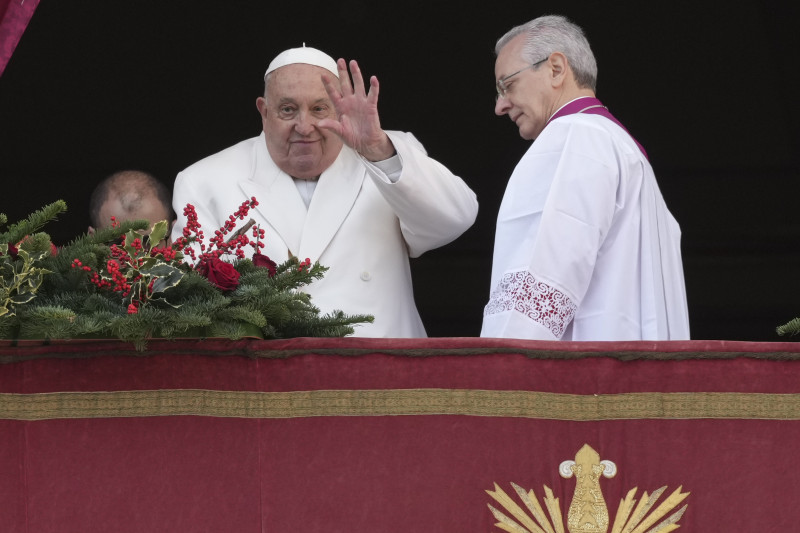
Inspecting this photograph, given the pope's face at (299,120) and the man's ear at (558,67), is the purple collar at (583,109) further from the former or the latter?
the pope's face at (299,120)

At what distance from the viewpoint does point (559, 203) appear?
3.26 m

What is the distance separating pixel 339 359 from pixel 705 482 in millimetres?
734

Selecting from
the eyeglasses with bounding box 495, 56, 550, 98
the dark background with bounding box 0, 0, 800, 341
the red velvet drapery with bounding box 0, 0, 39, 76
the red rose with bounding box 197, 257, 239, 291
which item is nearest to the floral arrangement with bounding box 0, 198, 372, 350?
the red rose with bounding box 197, 257, 239, 291

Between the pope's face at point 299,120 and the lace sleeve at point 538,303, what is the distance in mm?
845

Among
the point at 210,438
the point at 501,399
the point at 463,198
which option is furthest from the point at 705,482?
the point at 463,198

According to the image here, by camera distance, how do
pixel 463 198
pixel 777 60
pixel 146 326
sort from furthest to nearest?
pixel 777 60 < pixel 463 198 < pixel 146 326

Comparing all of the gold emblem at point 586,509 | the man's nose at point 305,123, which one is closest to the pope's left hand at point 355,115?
the man's nose at point 305,123

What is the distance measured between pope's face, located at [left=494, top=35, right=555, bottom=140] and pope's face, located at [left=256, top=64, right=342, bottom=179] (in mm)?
512

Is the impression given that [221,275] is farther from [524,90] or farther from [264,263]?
[524,90]

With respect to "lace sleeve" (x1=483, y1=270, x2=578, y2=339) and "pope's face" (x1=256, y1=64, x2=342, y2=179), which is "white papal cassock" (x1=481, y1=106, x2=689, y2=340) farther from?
"pope's face" (x1=256, y1=64, x2=342, y2=179)

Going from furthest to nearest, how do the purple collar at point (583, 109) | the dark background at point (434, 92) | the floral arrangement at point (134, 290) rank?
the dark background at point (434, 92) → the purple collar at point (583, 109) → the floral arrangement at point (134, 290)

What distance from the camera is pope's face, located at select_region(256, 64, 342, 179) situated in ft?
12.2

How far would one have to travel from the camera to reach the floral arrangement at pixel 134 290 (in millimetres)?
2357

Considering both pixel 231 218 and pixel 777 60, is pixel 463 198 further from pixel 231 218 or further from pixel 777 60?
pixel 777 60
